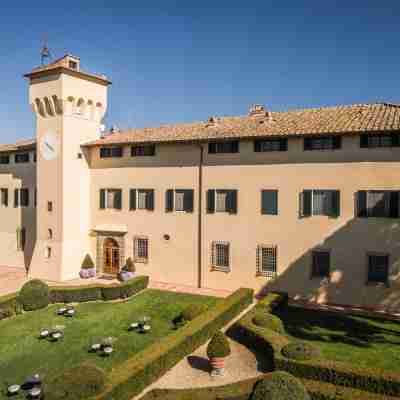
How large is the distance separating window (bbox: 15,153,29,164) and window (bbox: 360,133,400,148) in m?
23.8

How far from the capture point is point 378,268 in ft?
70.3

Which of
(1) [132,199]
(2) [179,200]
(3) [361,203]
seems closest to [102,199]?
(1) [132,199]

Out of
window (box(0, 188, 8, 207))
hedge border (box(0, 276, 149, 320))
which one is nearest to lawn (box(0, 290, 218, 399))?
hedge border (box(0, 276, 149, 320))

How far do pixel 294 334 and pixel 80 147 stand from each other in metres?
18.5

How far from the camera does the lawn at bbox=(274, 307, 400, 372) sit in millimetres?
15430

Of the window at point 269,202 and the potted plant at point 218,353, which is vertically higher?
the window at point 269,202

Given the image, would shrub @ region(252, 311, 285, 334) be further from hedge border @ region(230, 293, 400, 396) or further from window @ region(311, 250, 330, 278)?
window @ region(311, 250, 330, 278)

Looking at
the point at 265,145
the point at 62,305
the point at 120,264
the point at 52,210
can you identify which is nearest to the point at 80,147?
the point at 52,210

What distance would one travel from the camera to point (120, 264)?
28.5m

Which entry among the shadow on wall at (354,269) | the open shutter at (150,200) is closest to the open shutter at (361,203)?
the shadow on wall at (354,269)

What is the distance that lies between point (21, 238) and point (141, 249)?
11304mm

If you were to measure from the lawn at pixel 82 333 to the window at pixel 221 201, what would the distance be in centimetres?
510

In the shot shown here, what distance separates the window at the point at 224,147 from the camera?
80.6 ft

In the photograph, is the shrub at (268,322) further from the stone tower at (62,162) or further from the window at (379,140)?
the stone tower at (62,162)
